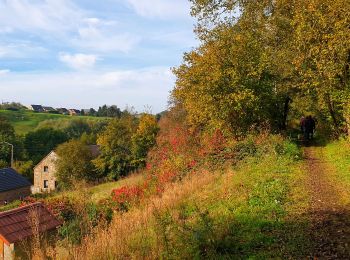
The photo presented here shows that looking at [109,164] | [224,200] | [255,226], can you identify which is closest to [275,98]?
[224,200]

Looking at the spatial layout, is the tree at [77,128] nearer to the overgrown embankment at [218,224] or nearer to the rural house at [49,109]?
the rural house at [49,109]

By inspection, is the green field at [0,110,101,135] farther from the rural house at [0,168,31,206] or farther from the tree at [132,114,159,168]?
the tree at [132,114,159,168]

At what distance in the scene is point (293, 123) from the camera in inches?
1130

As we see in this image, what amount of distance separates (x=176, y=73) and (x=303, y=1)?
7.87 metres

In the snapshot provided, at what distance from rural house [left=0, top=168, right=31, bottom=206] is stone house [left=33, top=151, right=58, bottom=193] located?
7.68m

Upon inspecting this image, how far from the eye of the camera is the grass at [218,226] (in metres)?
6.54

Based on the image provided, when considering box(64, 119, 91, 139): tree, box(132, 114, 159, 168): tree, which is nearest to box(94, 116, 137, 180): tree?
box(132, 114, 159, 168): tree

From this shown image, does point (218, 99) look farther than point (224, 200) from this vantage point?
Yes

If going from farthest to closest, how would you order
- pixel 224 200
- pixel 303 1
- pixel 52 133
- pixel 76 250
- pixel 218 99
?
1. pixel 52 133
2. pixel 218 99
3. pixel 303 1
4. pixel 224 200
5. pixel 76 250

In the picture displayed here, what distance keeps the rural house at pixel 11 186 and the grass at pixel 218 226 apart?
4009 cm

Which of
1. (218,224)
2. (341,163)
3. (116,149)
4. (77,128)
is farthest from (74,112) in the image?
(218,224)

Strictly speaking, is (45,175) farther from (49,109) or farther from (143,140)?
(49,109)

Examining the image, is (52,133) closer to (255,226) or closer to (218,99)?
(218,99)

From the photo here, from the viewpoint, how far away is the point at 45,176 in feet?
193
